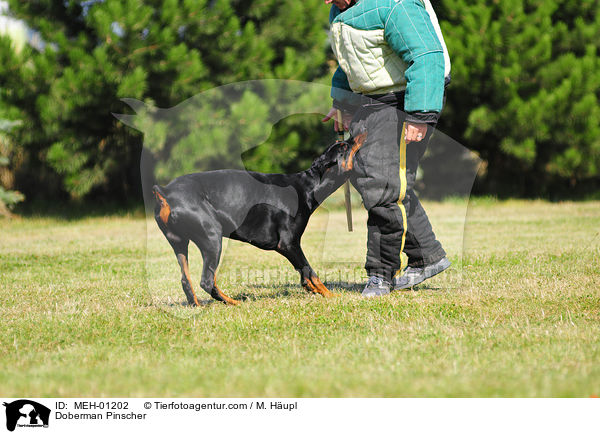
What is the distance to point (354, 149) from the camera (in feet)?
12.7

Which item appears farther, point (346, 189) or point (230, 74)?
point (230, 74)

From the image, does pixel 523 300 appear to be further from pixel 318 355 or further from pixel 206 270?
pixel 206 270

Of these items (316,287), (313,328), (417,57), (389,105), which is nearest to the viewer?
(313,328)

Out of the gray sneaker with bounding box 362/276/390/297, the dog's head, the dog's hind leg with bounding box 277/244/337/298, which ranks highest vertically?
the dog's head

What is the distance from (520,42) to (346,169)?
8.52 meters

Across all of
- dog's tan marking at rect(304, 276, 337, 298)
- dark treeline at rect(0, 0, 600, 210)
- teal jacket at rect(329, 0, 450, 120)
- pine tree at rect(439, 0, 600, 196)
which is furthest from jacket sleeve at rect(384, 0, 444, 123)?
pine tree at rect(439, 0, 600, 196)

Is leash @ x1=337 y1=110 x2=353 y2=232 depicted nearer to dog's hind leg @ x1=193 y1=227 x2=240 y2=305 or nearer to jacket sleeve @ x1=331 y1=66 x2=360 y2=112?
jacket sleeve @ x1=331 y1=66 x2=360 y2=112

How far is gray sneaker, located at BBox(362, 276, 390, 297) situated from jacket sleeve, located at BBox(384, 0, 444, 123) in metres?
1.10

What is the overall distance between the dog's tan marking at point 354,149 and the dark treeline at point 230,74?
21.1 ft

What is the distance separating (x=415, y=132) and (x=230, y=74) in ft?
25.0

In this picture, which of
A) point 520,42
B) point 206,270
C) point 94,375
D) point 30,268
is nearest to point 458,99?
point 520,42

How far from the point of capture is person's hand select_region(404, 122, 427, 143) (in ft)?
12.1
